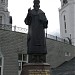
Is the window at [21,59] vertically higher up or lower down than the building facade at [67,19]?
lower down

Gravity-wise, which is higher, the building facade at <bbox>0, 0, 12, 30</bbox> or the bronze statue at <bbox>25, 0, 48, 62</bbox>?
the building facade at <bbox>0, 0, 12, 30</bbox>

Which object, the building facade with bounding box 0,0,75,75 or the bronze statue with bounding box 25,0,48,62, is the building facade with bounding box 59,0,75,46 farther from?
the bronze statue with bounding box 25,0,48,62

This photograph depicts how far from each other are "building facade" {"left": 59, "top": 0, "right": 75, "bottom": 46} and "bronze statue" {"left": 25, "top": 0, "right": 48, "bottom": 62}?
2667 cm

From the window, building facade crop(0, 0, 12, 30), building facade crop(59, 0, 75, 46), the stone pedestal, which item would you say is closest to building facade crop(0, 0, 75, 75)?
the window

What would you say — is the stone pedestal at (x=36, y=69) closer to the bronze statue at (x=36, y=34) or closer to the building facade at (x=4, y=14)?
the bronze statue at (x=36, y=34)

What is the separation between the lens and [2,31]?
56.9ft

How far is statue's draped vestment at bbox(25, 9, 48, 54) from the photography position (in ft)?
34.3

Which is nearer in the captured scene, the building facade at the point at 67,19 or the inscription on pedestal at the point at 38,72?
the inscription on pedestal at the point at 38,72

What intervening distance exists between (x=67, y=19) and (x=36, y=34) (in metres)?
29.7

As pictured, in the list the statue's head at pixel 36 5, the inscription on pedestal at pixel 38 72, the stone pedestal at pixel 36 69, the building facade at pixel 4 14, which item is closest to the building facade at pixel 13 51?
the building facade at pixel 4 14

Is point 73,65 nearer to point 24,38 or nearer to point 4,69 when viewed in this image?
point 24,38

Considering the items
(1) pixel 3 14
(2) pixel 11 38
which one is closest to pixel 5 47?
(2) pixel 11 38

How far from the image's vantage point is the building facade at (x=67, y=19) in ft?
127

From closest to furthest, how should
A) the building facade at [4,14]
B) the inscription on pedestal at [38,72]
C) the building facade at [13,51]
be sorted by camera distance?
1. the inscription on pedestal at [38,72]
2. the building facade at [13,51]
3. the building facade at [4,14]
